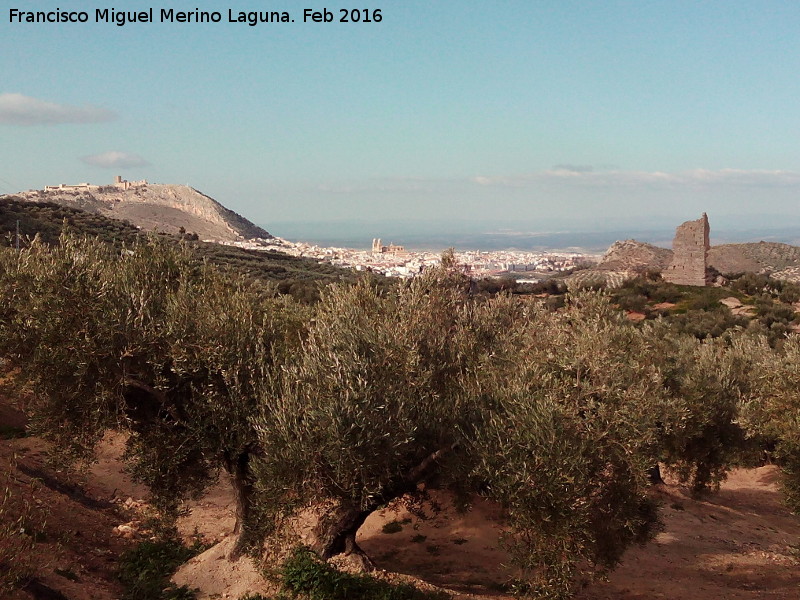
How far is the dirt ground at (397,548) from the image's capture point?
13.7 meters

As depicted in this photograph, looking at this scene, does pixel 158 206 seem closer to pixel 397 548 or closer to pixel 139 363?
pixel 397 548

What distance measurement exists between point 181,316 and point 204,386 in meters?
1.55

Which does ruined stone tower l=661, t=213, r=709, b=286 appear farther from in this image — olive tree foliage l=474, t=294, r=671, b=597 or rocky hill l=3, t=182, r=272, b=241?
rocky hill l=3, t=182, r=272, b=241

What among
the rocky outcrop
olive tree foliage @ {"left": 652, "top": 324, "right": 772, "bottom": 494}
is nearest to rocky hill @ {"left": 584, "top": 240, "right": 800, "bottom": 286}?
the rocky outcrop

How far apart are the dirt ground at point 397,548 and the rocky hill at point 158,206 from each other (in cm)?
10162

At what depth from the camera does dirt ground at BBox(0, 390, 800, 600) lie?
13.7 meters

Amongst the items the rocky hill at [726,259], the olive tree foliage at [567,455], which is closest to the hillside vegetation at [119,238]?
the olive tree foliage at [567,455]

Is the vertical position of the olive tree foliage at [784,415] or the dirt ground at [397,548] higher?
the olive tree foliage at [784,415]

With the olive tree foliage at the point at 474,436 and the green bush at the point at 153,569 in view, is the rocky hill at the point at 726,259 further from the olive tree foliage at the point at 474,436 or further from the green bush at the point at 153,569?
the green bush at the point at 153,569

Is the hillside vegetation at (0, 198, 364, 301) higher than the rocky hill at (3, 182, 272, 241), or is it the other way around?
the rocky hill at (3, 182, 272, 241)

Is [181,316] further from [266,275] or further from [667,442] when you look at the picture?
[266,275]

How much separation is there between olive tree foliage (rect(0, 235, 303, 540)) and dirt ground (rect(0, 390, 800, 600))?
202cm

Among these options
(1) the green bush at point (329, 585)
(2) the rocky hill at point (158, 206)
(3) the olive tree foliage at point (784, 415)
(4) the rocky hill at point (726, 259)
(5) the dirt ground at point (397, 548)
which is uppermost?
(2) the rocky hill at point (158, 206)

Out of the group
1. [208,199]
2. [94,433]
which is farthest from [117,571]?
[208,199]
